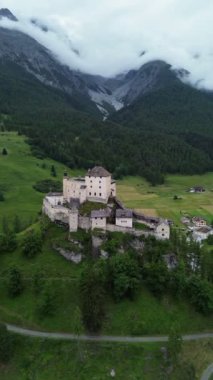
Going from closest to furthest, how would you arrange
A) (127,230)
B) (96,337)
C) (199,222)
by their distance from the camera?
1. (96,337)
2. (127,230)
3. (199,222)

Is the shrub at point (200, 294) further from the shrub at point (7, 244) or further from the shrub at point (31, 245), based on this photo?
the shrub at point (7, 244)

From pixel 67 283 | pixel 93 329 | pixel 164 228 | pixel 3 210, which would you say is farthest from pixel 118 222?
pixel 3 210

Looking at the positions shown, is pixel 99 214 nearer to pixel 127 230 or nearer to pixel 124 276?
pixel 127 230

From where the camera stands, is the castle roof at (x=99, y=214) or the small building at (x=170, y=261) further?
the castle roof at (x=99, y=214)

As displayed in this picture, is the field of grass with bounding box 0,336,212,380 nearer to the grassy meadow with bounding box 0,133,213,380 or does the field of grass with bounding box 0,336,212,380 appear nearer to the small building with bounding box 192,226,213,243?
the grassy meadow with bounding box 0,133,213,380

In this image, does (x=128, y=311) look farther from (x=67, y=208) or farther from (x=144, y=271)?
(x=67, y=208)

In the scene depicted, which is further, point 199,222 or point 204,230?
point 199,222

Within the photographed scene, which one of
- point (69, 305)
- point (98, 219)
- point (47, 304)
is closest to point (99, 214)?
point (98, 219)

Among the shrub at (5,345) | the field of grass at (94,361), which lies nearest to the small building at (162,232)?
the field of grass at (94,361)
